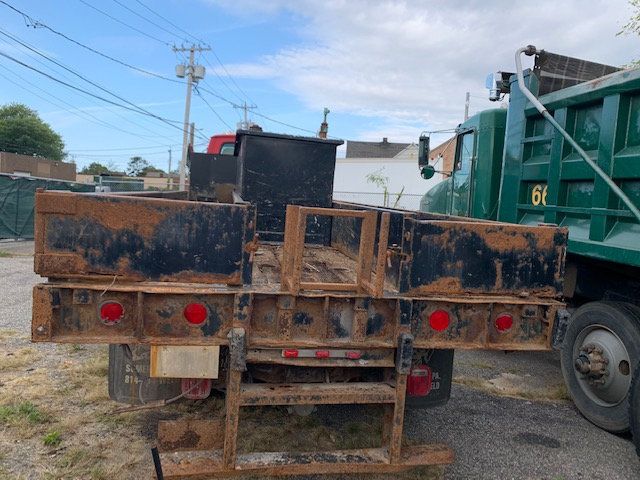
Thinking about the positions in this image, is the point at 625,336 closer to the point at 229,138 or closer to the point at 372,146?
the point at 229,138

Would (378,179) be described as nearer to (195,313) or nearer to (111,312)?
(195,313)

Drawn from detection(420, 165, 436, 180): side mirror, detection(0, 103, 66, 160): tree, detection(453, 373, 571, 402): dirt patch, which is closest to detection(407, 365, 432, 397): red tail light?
detection(453, 373, 571, 402): dirt patch

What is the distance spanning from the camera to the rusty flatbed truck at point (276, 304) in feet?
8.84

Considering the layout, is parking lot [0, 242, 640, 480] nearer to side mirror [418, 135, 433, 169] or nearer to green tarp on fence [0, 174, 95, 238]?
side mirror [418, 135, 433, 169]

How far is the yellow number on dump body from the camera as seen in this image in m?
4.95

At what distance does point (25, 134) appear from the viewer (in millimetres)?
56781

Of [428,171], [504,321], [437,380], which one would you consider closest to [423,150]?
[428,171]

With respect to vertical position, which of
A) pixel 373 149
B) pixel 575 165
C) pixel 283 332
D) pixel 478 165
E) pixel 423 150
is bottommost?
pixel 283 332

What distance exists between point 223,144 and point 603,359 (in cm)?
636

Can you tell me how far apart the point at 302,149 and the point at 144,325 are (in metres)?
2.81

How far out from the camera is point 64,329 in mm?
2707

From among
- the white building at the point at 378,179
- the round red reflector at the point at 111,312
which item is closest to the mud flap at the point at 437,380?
the round red reflector at the point at 111,312

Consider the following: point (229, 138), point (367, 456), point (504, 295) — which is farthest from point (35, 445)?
point (229, 138)

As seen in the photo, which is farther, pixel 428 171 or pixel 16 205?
pixel 16 205
